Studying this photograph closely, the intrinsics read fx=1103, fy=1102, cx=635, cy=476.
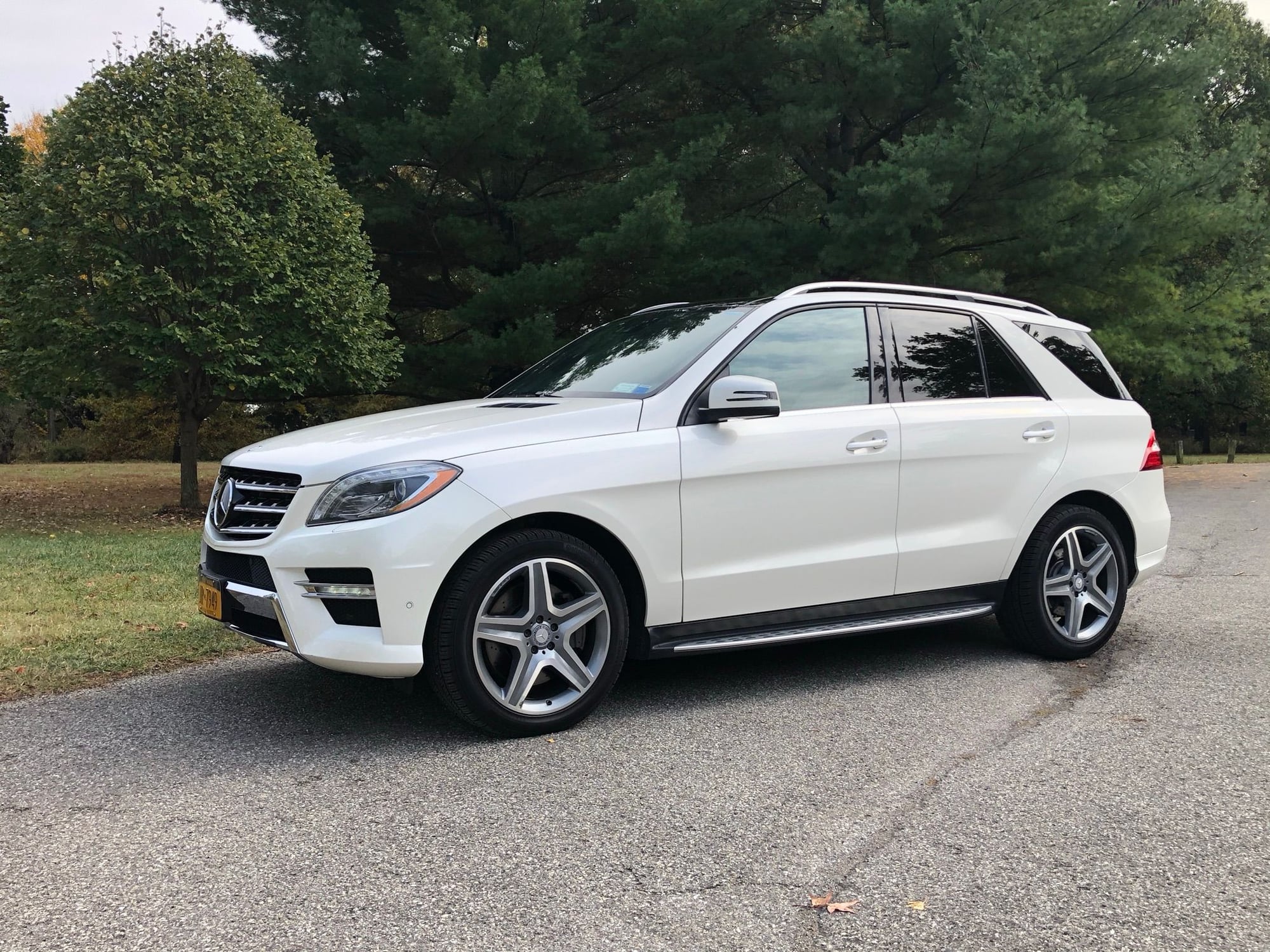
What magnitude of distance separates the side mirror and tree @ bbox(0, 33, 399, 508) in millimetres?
10822

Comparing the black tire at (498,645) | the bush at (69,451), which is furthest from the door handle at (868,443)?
the bush at (69,451)

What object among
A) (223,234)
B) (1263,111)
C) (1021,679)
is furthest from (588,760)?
(1263,111)

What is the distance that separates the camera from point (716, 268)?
1822 centimetres

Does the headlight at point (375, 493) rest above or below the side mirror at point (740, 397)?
below

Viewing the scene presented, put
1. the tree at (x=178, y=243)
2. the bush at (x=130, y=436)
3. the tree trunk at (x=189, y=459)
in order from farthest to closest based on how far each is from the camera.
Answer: the bush at (x=130, y=436), the tree trunk at (x=189, y=459), the tree at (x=178, y=243)

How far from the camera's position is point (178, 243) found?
1412 cm

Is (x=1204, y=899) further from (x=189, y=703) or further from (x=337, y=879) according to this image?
(x=189, y=703)

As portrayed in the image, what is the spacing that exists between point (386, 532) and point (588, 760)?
3.79ft

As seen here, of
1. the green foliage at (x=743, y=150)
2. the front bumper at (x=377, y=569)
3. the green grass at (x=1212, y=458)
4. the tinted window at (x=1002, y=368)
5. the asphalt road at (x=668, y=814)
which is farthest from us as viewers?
the green grass at (x=1212, y=458)

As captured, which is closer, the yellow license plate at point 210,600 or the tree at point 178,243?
the yellow license plate at point 210,600

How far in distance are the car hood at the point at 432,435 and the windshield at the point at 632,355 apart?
237 millimetres

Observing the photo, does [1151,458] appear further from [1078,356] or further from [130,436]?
[130,436]

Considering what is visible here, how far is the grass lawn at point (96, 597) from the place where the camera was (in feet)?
19.0

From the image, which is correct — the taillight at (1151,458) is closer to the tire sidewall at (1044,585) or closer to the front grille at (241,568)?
the tire sidewall at (1044,585)
